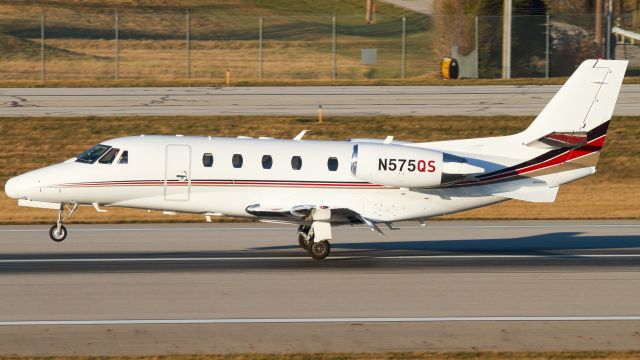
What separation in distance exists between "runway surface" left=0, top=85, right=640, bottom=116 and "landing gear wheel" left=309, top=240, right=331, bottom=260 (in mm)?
17890

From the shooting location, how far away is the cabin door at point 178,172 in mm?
25266

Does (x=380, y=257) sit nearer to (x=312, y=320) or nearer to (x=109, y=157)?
(x=109, y=157)

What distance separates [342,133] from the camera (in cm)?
4044

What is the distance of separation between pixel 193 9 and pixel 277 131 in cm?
4626

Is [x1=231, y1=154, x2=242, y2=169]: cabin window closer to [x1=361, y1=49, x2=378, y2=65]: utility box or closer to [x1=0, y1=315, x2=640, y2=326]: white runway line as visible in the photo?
[x1=0, y1=315, x2=640, y2=326]: white runway line

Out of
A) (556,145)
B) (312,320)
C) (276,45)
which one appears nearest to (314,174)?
(556,145)

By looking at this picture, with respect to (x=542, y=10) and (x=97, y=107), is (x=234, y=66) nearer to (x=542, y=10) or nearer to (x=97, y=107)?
(x=542, y=10)

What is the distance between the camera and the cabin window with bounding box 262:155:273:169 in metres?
25.2

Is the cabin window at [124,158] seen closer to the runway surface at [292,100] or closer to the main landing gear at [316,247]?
the main landing gear at [316,247]

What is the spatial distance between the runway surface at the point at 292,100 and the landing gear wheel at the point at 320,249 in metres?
17.9

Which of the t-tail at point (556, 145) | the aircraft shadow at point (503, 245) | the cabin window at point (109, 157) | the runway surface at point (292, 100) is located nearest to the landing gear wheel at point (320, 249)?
the aircraft shadow at point (503, 245)

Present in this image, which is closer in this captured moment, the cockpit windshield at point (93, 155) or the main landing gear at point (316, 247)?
the main landing gear at point (316, 247)

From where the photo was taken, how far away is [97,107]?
44.1m

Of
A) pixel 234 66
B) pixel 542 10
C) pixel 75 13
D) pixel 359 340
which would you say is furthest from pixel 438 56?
pixel 359 340
